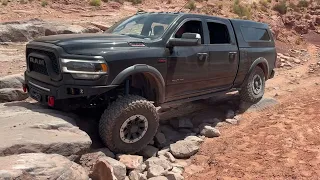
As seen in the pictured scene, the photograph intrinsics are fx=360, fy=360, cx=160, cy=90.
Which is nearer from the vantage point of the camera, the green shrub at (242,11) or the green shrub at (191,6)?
the green shrub at (242,11)

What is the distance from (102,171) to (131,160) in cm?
73

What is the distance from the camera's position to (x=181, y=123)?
639 centimetres

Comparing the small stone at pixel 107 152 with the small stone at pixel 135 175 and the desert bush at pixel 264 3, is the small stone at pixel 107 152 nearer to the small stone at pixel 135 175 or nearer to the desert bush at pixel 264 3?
the small stone at pixel 135 175

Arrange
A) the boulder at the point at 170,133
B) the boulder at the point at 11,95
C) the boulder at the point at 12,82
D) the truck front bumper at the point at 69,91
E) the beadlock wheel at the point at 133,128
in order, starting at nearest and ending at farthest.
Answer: the truck front bumper at the point at 69,91 < the beadlock wheel at the point at 133,128 < the boulder at the point at 170,133 < the boulder at the point at 11,95 < the boulder at the point at 12,82

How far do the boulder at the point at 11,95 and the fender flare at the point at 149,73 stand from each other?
8.57ft

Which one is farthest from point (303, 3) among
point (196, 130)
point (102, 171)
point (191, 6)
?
point (102, 171)

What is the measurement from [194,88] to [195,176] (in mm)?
1660

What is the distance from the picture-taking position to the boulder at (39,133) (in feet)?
12.6

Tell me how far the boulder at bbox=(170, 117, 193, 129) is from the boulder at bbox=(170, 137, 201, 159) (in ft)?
2.81

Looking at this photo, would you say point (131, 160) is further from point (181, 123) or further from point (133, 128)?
point (181, 123)

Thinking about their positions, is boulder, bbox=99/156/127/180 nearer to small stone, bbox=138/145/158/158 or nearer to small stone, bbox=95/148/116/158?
small stone, bbox=95/148/116/158

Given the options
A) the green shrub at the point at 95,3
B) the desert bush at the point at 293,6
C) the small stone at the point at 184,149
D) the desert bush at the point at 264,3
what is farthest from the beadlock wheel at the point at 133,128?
the desert bush at the point at 293,6

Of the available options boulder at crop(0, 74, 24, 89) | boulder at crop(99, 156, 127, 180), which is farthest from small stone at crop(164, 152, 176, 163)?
boulder at crop(0, 74, 24, 89)

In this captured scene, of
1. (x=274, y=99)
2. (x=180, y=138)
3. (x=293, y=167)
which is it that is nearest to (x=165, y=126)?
(x=180, y=138)
